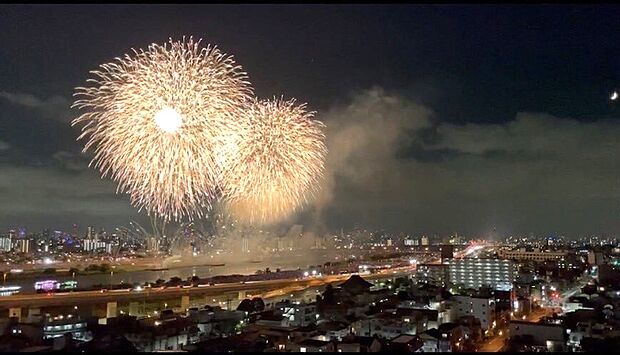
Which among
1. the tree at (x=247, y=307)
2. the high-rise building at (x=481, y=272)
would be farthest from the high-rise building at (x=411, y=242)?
the tree at (x=247, y=307)

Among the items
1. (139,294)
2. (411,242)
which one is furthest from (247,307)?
(411,242)

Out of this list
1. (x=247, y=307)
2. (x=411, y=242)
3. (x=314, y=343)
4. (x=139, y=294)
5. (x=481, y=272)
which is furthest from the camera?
(x=411, y=242)

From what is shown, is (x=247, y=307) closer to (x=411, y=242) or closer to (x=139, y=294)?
(x=139, y=294)

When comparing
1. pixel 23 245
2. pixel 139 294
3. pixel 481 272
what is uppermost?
pixel 481 272

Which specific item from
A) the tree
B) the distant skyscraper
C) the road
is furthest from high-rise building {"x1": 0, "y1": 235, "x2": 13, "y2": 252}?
the tree

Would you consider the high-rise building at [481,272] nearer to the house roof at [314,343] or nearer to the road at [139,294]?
the road at [139,294]

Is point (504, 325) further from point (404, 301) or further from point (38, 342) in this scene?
point (38, 342)

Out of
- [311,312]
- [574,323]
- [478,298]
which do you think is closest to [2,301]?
[311,312]
